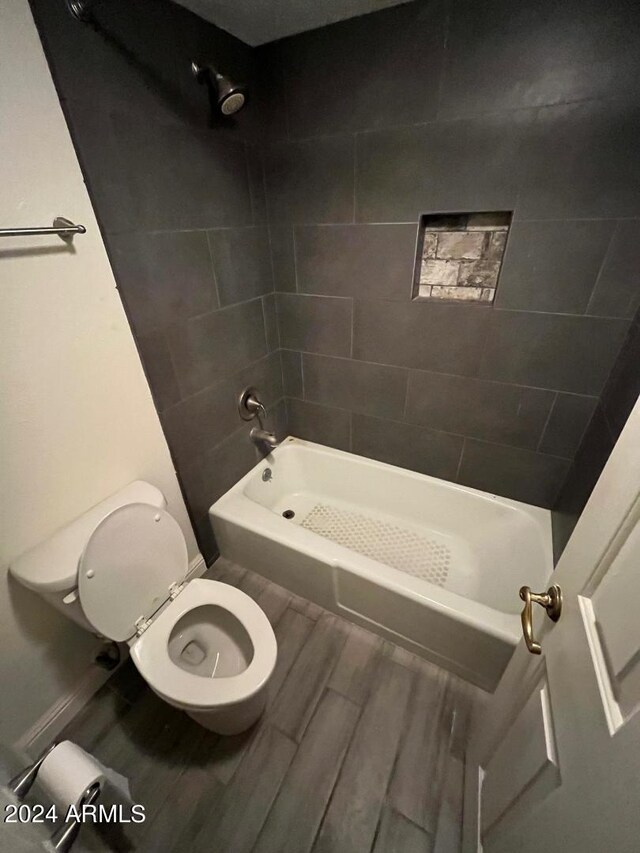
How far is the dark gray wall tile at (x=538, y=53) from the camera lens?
92 centimetres

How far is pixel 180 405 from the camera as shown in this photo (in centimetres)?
136

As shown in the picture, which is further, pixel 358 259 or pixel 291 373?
pixel 291 373

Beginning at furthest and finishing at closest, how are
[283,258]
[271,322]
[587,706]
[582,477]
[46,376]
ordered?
[271,322]
[283,258]
[582,477]
[46,376]
[587,706]

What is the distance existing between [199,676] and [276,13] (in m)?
2.10

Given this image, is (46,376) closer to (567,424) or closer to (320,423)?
(320,423)

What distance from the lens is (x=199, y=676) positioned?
104cm

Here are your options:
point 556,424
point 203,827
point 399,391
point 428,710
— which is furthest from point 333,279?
point 203,827

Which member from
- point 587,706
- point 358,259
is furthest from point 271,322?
point 587,706

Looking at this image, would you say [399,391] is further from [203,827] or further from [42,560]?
[203,827]

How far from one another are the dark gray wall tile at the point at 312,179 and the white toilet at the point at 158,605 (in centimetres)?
131

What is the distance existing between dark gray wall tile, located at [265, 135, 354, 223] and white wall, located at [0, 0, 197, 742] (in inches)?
32.2

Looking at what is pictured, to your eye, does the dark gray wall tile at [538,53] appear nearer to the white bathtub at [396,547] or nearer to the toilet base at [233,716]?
the white bathtub at [396,547]

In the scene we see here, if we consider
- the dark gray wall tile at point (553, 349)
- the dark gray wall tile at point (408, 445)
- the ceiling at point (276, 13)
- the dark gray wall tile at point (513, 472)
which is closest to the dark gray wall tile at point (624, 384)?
the dark gray wall tile at point (553, 349)

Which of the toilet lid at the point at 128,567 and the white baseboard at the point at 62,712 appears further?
the white baseboard at the point at 62,712
